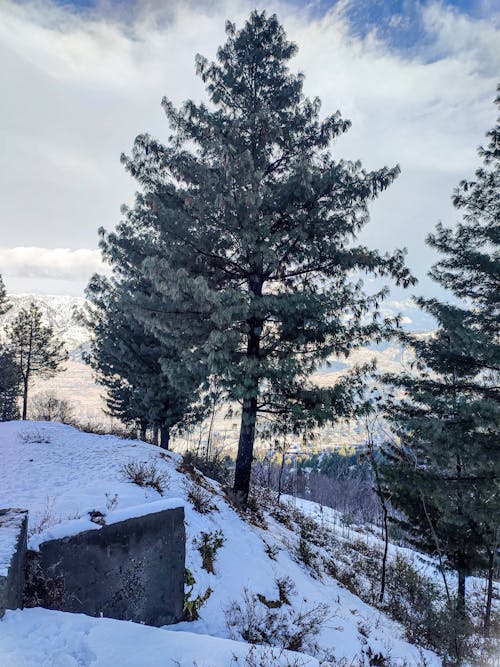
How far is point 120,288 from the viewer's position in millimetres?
15102

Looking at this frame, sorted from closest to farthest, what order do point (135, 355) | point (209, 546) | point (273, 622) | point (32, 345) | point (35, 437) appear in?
point (273, 622)
point (209, 546)
point (35, 437)
point (135, 355)
point (32, 345)

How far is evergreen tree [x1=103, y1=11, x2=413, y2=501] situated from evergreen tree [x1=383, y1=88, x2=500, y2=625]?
7.35ft

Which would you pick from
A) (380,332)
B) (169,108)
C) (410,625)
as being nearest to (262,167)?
(169,108)

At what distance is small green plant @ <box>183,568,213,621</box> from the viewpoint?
4973mm

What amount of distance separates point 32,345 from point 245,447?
29.0 m

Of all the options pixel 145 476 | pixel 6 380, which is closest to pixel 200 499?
pixel 145 476

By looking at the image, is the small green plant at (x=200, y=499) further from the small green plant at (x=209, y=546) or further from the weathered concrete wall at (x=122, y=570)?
the weathered concrete wall at (x=122, y=570)

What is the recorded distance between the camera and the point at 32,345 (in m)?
31.6

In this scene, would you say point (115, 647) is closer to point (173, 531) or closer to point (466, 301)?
point (173, 531)

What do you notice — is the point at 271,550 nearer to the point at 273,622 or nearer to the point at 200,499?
the point at 200,499

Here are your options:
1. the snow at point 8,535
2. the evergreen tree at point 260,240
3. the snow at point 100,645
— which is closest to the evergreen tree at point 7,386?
the evergreen tree at point 260,240

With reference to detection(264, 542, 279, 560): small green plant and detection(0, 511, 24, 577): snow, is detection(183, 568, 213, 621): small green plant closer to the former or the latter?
detection(264, 542, 279, 560): small green plant

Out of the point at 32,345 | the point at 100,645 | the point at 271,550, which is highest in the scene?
the point at 32,345

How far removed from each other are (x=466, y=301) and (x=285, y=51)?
8770mm
